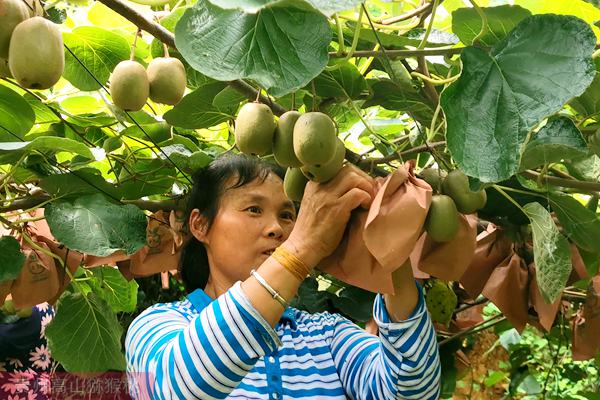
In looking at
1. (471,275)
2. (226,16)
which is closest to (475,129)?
(226,16)

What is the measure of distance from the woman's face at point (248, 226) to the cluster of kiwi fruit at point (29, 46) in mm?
706

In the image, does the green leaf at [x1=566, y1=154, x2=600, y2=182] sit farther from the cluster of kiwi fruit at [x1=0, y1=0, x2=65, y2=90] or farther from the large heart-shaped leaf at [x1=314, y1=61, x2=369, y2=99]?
the cluster of kiwi fruit at [x1=0, y1=0, x2=65, y2=90]

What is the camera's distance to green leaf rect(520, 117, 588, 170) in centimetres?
107

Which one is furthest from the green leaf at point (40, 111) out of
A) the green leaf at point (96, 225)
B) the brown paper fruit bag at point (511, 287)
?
the brown paper fruit bag at point (511, 287)

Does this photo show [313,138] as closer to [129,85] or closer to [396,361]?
[129,85]

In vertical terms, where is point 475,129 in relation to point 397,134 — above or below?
above

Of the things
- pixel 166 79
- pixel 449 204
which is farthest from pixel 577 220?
pixel 166 79

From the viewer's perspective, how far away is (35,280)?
159 cm

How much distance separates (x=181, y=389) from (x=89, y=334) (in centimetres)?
73

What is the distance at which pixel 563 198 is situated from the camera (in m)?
1.25

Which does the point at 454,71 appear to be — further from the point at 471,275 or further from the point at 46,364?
the point at 46,364

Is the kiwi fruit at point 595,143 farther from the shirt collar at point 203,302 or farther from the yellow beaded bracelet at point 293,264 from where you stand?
the shirt collar at point 203,302

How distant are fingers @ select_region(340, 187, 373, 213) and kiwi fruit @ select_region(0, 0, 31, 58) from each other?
0.47 metres

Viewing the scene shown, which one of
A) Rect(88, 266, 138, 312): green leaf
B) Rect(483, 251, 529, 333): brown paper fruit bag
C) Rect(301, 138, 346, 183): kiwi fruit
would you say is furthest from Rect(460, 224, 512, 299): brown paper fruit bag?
Rect(88, 266, 138, 312): green leaf
